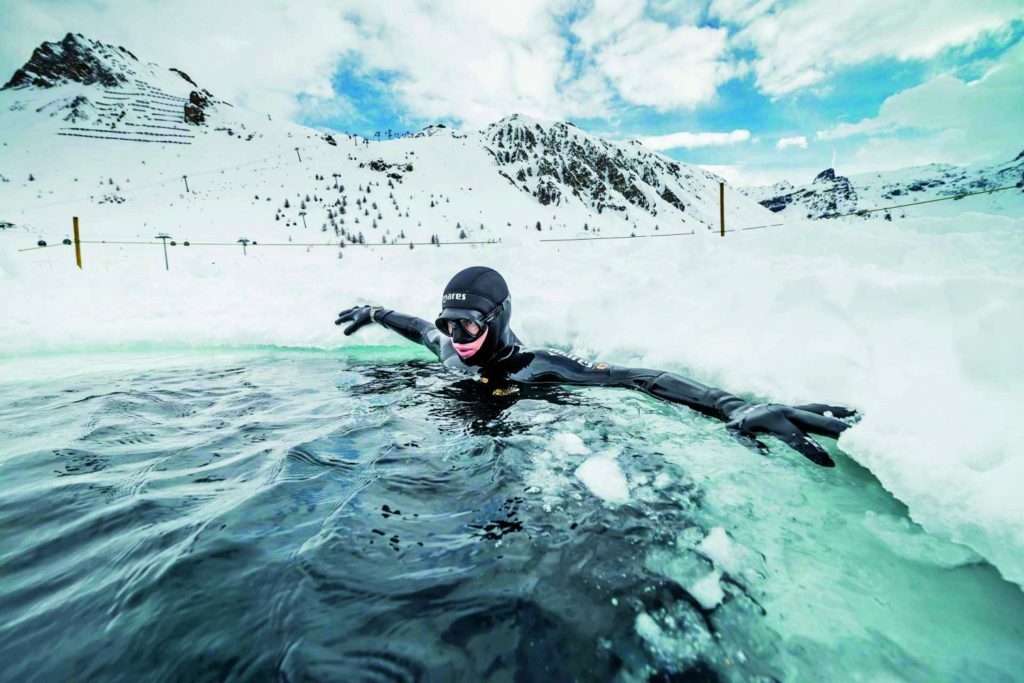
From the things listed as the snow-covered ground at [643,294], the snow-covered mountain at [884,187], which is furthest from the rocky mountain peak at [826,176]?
the snow-covered ground at [643,294]

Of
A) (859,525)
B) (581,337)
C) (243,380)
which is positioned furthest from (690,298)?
(243,380)

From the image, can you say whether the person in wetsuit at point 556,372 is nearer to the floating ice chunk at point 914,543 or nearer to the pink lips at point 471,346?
the pink lips at point 471,346

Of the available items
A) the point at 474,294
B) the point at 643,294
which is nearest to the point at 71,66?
the point at 474,294

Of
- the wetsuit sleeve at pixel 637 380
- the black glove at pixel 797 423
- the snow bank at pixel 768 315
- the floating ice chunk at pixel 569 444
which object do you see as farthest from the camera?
the wetsuit sleeve at pixel 637 380

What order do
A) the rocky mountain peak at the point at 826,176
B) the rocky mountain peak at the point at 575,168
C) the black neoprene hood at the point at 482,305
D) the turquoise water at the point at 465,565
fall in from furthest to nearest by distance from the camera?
the rocky mountain peak at the point at 826,176, the rocky mountain peak at the point at 575,168, the black neoprene hood at the point at 482,305, the turquoise water at the point at 465,565

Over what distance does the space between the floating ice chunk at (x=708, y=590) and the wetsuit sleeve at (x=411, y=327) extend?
3.98m

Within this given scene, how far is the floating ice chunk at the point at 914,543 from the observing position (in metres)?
1.65

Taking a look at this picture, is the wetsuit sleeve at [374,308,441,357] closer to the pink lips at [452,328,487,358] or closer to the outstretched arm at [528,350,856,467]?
the pink lips at [452,328,487,358]

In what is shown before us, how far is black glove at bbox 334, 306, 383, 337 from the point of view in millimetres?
6164

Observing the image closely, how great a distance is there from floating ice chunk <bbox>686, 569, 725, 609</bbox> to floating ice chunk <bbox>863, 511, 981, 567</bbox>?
80cm


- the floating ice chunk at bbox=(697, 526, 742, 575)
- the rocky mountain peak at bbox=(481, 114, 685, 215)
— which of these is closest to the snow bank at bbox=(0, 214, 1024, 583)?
the floating ice chunk at bbox=(697, 526, 742, 575)

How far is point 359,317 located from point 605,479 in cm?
494

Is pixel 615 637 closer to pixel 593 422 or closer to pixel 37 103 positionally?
pixel 593 422

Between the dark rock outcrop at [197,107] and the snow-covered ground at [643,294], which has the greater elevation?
the dark rock outcrop at [197,107]
